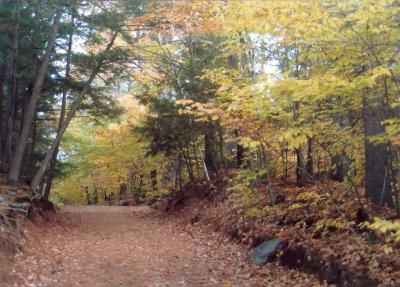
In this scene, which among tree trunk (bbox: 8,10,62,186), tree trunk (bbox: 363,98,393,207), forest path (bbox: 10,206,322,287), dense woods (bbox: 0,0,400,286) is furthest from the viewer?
tree trunk (bbox: 8,10,62,186)

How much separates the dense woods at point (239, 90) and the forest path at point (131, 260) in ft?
5.38

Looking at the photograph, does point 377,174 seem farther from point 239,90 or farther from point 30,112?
point 30,112

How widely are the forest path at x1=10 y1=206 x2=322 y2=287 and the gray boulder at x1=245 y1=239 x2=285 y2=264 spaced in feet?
1.03

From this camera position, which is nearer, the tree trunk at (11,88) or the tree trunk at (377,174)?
the tree trunk at (377,174)

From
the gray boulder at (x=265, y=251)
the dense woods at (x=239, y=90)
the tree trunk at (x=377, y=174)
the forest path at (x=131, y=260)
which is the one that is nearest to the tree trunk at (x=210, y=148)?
the dense woods at (x=239, y=90)

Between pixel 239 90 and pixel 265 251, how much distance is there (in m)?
3.85

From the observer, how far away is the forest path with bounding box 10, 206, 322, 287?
258 inches

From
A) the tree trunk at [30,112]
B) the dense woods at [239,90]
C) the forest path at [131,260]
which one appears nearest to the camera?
the dense woods at [239,90]

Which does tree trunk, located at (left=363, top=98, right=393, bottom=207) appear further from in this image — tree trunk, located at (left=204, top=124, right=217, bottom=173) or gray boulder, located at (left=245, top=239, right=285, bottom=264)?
tree trunk, located at (left=204, top=124, right=217, bottom=173)

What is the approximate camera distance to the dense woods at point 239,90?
5461 millimetres

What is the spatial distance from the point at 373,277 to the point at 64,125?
37.8ft

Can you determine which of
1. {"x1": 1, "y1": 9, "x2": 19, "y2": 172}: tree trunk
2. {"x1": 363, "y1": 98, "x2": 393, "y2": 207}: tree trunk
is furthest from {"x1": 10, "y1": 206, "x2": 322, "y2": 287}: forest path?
{"x1": 1, "y1": 9, "x2": 19, "y2": 172}: tree trunk

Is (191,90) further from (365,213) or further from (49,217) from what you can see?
(365,213)

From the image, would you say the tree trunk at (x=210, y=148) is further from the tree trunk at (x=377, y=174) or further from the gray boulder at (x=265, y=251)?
the tree trunk at (x=377, y=174)
